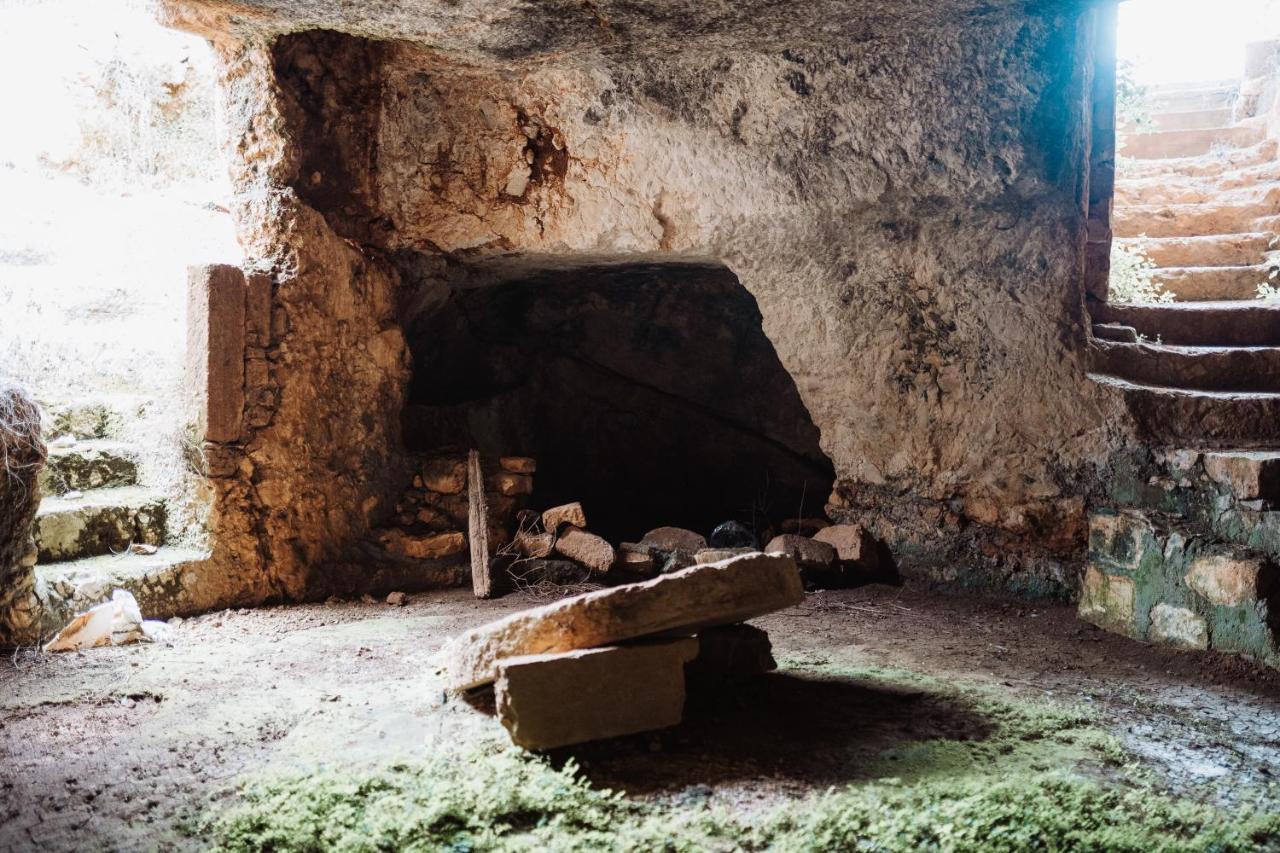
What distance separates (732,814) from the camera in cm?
291

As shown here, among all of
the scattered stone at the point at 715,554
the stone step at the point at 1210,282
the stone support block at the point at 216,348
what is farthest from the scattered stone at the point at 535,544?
the stone step at the point at 1210,282

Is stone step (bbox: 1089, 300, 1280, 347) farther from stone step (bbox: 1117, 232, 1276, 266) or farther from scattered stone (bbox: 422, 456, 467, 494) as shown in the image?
scattered stone (bbox: 422, 456, 467, 494)

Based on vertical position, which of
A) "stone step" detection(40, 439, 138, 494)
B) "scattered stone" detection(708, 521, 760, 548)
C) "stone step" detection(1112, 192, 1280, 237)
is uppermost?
"stone step" detection(1112, 192, 1280, 237)

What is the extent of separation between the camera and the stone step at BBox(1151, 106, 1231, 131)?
10.1 metres

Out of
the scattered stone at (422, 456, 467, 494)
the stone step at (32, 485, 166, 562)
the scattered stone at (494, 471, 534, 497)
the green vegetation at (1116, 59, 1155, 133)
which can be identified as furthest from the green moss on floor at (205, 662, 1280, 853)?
the green vegetation at (1116, 59, 1155, 133)

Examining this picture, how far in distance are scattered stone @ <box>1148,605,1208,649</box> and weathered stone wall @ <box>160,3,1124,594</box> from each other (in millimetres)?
749

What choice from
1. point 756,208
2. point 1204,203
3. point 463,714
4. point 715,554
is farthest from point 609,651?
point 1204,203

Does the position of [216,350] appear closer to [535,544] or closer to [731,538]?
[535,544]

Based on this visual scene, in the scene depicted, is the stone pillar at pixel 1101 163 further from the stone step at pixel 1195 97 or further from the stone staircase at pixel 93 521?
the stone step at pixel 1195 97

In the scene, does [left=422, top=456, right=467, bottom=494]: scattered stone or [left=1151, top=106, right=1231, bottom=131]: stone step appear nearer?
[left=422, top=456, right=467, bottom=494]: scattered stone

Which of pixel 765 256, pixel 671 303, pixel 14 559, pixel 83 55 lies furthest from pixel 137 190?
pixel 765 256

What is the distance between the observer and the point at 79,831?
2.88 metres

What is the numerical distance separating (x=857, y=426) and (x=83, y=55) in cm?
631

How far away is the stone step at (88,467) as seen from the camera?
525 cm
